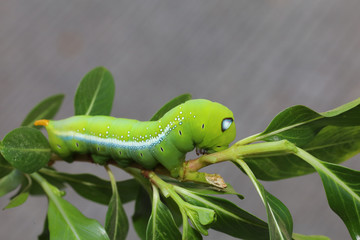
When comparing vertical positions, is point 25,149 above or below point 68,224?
above

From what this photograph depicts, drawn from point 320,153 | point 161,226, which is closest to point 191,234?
point 161,226

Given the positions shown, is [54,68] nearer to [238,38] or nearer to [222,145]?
[238,38]

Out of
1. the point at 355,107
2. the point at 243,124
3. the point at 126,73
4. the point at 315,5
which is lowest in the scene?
the point at 243,124

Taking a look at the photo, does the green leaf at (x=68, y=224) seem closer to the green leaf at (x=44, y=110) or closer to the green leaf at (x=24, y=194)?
the green leaf at (x=24, y=194)

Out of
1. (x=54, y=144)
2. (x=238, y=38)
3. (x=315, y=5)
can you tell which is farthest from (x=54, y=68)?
(x=54, y=144)

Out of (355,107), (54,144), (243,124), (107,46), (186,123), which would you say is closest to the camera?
(355,107)

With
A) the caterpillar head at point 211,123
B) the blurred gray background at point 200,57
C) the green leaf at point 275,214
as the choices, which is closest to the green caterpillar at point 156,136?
the caterpillar head at point 211,123

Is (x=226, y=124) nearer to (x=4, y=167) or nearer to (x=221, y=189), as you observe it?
(x=221, y=189)
